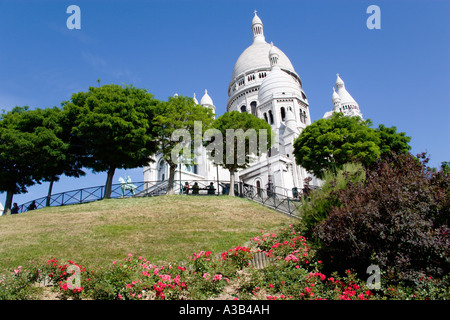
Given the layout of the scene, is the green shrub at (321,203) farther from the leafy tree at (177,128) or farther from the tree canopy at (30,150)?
the tree canopy at (30,150)

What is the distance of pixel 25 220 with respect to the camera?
1803 centimetres

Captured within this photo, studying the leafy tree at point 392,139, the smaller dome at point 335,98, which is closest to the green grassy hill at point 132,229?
the leafy tree at point 392,139

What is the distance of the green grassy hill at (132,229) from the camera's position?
1191 centimetres

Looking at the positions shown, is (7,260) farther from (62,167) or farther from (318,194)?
(62,167)

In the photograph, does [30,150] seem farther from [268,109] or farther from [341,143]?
[268,109]

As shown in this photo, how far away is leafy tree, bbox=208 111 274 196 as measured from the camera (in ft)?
93.7

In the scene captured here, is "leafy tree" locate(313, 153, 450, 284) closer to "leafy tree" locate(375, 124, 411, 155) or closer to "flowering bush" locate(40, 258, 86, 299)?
"flowering bush" locate(40, 258, 86, 299)

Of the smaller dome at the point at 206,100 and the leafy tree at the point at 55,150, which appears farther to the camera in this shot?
the smaller dome at the point at 206,100

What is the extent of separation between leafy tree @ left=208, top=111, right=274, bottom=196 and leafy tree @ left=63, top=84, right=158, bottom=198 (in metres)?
6.03

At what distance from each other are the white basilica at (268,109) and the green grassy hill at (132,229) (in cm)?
980

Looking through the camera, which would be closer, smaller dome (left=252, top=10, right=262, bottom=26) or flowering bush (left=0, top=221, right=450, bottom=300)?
flowering bush (left=0, top=221, right=450, bottom=300)

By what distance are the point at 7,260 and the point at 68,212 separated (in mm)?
8433

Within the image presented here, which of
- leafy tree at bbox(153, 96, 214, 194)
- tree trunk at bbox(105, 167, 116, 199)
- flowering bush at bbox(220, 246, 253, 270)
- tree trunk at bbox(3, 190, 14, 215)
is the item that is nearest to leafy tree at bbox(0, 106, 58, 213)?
tree trunk at bbox(3, 190, 14, 215)
